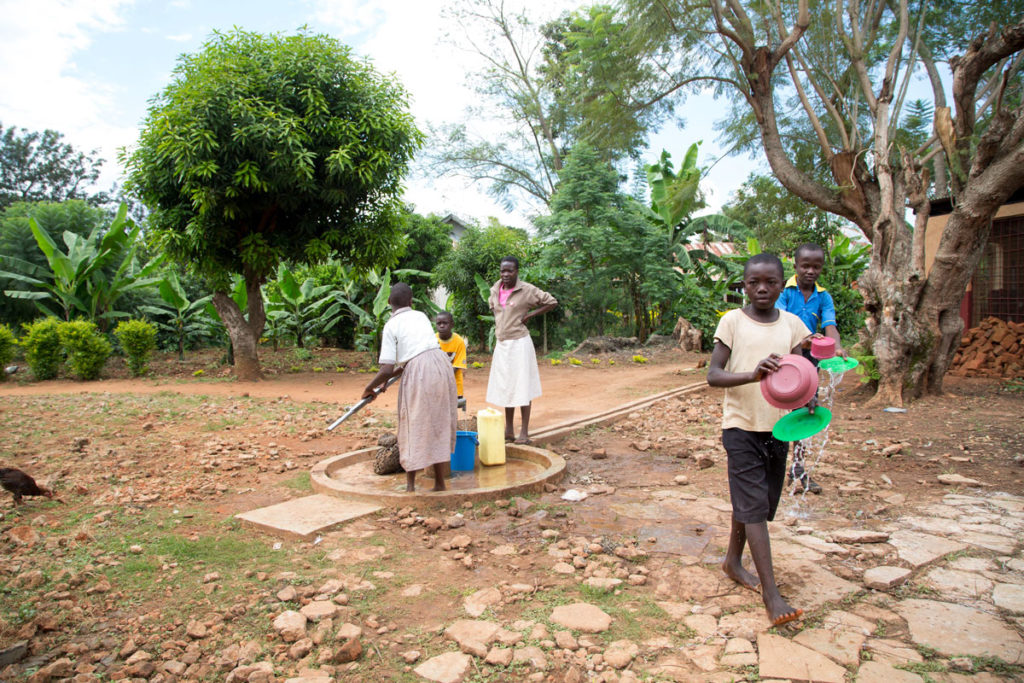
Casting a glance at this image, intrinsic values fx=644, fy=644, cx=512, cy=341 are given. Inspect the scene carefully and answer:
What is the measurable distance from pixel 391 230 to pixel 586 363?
530 centimetres

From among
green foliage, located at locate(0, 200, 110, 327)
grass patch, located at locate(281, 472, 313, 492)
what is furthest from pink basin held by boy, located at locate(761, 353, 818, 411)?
green foliage, located at locate(0, 200, 110, 327)

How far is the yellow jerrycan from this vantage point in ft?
17.1

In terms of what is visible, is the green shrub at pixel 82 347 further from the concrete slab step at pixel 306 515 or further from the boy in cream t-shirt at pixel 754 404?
the boy in cream t-shirt at pixel 754 404

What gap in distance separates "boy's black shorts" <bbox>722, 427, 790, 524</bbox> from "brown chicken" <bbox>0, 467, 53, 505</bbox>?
4.34 metres

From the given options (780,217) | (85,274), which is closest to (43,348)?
(85,274)

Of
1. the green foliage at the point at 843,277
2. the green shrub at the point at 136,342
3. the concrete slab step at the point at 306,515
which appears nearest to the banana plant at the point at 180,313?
the green shrub at the point at 136,342

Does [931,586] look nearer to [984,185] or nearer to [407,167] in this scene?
[984,185]

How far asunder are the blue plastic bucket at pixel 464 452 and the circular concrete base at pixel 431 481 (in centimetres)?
8

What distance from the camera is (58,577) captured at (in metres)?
3.18

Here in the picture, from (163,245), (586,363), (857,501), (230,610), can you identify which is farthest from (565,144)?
(230,610)

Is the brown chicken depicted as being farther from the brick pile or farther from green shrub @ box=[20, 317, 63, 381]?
the brick pile

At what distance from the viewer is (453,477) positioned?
5.04m

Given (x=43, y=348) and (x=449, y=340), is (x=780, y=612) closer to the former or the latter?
(x=449, y=340)

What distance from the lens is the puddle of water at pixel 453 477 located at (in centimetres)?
471
